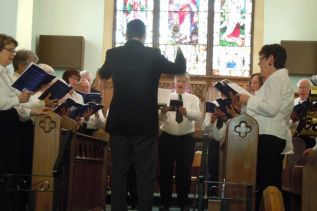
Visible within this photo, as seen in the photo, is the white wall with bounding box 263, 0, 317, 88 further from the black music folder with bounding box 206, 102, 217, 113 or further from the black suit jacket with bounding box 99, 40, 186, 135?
the black suit jacket with bounding box 99, 40, 186, 135

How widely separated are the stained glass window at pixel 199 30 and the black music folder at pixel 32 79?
6202 millimetres

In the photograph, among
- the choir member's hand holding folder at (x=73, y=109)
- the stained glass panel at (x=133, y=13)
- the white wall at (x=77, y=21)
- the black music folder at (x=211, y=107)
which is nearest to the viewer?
the choir member's hand holding folder at (x=73, y=109)

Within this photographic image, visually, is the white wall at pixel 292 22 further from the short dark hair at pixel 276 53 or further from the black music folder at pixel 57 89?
the black music folder at pixel 57 89

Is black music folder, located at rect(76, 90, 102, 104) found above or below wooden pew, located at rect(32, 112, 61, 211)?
above

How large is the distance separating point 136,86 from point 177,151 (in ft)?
7.04

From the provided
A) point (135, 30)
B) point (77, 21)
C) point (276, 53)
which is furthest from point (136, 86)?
point (77, 21)

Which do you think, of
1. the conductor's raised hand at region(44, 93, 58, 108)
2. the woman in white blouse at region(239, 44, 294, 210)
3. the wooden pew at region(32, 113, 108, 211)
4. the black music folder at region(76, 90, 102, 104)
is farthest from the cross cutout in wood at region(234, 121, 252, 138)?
the black music folder at region(76, 90, 102, 104)

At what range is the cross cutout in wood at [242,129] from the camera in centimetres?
397

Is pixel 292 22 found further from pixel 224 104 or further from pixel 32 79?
pixel 32 79

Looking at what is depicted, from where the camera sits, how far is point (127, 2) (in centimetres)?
1052

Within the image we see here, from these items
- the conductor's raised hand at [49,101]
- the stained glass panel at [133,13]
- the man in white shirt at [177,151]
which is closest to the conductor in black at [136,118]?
the conductor's raised hand at [49,101]

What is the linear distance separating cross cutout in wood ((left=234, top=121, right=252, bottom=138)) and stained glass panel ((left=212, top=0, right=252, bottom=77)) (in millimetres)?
6195

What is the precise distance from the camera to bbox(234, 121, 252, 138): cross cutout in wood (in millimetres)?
3968

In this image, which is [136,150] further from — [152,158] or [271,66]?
[271,66]
